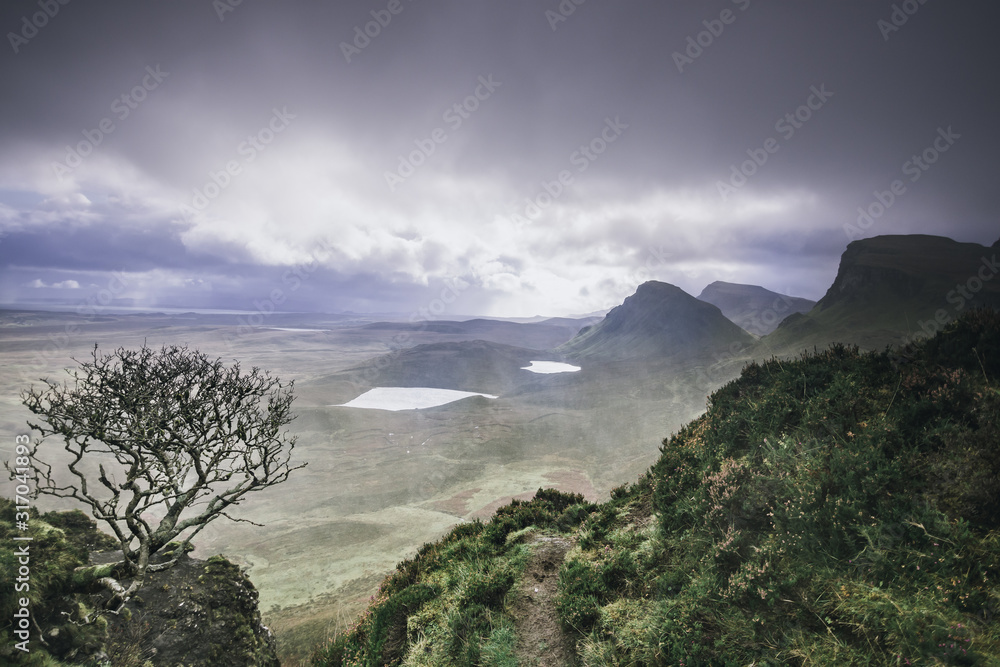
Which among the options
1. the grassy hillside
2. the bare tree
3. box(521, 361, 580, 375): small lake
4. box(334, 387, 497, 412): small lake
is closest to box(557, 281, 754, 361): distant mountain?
box(521, 361, 580, 375): small lake

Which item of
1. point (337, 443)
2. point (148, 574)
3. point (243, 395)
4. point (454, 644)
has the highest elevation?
point (243, 395)

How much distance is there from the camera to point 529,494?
42750 mm

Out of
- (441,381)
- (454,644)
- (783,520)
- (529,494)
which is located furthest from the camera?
(441,381)

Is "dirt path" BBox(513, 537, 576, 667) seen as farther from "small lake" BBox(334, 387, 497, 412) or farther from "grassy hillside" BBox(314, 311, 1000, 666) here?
"small lake" BBox(334, 387, 497, 412)

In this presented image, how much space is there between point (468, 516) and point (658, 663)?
119 feet

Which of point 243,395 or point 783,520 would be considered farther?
point 243,395

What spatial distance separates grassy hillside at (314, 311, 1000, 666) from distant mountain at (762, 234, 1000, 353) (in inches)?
2883

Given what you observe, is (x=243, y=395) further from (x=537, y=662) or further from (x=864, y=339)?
(x=864, y=339)

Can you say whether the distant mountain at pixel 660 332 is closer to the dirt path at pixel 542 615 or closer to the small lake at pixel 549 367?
the small lake at pixel 549 367

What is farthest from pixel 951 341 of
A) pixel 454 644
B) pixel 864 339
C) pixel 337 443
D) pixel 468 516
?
pixel 864 339

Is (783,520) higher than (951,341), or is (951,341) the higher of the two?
(951,341)

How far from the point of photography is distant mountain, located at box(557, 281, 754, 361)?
420ft

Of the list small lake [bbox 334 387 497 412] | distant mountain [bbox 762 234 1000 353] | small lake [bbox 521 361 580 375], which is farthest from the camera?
small lake [bbox 521 361 580 375]

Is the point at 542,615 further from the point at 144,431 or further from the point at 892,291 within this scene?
the point at 892,291
